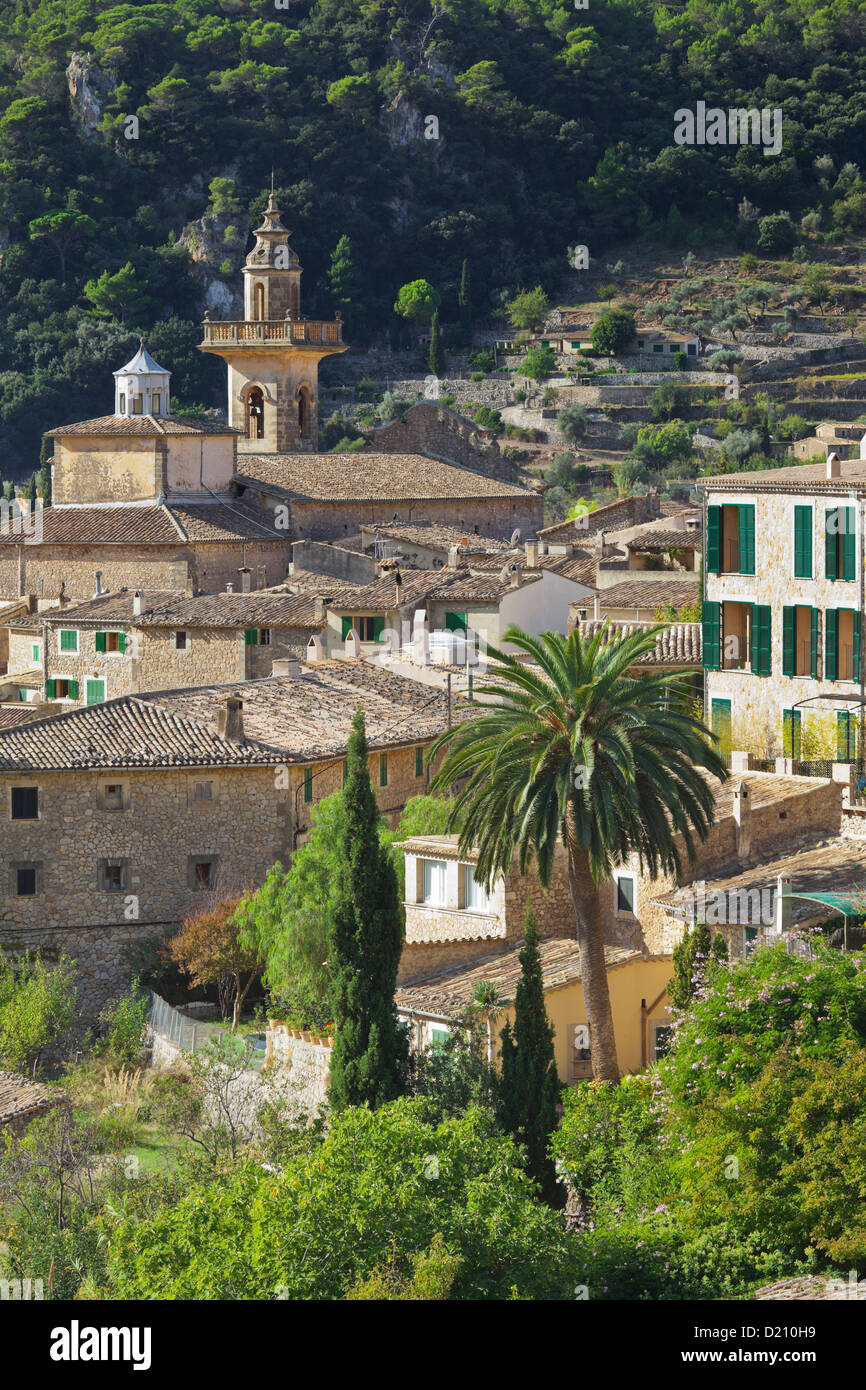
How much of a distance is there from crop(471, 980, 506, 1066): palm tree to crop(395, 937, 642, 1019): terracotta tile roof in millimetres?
167

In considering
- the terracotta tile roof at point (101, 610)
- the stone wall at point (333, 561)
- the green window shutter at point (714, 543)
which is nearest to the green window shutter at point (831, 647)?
the green window shutter at point (714, 543)

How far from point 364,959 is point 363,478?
1438 inches

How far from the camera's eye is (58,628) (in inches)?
1938

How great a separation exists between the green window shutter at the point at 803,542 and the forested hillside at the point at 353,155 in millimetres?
79230

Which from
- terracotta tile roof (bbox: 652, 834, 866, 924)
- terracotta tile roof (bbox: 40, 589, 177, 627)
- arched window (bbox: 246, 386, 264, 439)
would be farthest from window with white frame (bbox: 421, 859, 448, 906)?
arched window (bbox: 246, 386, 264, 439)

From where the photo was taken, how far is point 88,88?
132500mm

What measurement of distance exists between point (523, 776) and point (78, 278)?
Result: 9935 cm

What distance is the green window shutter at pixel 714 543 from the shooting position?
3566cm

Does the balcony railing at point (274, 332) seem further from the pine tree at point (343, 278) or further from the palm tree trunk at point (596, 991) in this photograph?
the pine tree at point (343, 278)

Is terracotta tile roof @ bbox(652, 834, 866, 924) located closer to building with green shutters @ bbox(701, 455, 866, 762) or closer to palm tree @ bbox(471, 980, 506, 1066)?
palm tree @ bbox(471, 980, 506, 1066)

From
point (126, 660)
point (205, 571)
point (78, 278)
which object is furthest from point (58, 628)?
point (78, 278)

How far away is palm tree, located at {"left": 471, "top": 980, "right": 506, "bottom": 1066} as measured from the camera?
26266mm

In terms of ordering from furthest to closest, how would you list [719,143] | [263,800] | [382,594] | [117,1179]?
[719,143] < [382,594] < [263,800] < [117,1179]

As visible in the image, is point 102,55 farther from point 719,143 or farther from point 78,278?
point 719,143
